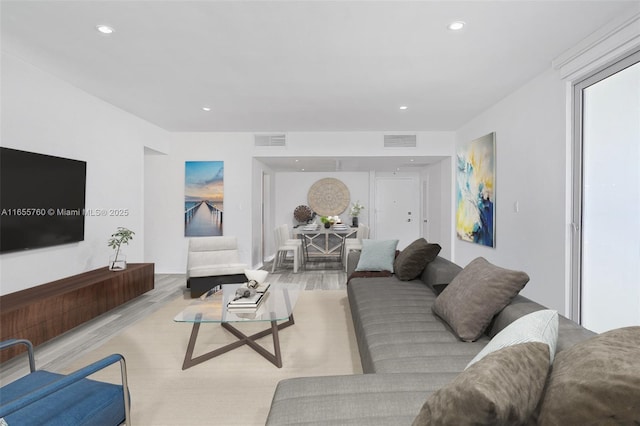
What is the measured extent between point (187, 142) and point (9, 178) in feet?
10.2

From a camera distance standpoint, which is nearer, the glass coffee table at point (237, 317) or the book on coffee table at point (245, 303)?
the glass coffee table at point (237, 317)

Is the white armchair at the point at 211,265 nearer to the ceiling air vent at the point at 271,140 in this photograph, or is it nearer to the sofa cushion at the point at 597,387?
the ceiling air vent at the point at 271,140

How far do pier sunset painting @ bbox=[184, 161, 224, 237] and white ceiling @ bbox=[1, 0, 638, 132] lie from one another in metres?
1.54

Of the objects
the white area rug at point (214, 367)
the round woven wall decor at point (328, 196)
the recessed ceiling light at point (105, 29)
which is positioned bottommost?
the white area rug at point (214, 367)

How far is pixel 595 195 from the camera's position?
278 cm

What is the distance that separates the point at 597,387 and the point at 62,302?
3.50 meters

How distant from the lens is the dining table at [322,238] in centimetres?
673

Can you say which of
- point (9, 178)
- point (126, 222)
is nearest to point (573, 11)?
point (9, 178)

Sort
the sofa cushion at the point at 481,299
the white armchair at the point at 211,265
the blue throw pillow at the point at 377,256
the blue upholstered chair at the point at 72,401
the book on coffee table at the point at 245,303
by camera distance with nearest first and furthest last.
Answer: the blue upholstered chair at the point at 72,401 → the sofa cushion at the point at 481,299 → the book on coffee table at the point at 245,303 → the blue throw pillow at the point at 377,256 → the white armchair at the point at 211,265

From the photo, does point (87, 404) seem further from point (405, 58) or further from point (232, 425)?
point (405, 58)

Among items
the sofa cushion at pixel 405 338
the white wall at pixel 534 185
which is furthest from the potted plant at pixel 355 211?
the sofa cushion at pixel 405 338

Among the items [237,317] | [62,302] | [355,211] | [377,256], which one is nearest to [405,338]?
[237,317]

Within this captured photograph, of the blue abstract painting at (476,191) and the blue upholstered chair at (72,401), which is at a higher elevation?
the blue abstract painting at (476,191)

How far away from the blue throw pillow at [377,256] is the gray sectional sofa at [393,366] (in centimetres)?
95
